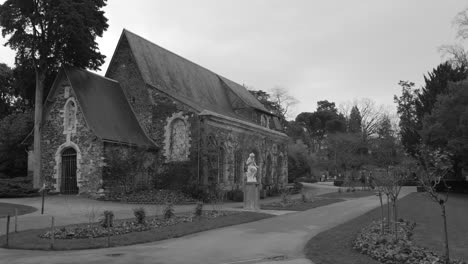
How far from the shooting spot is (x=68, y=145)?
28094mm

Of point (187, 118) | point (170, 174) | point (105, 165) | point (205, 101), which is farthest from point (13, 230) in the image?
point (205, 101)

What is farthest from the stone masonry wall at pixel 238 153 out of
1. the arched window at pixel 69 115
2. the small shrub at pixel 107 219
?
the small shrub at pixel 107 219

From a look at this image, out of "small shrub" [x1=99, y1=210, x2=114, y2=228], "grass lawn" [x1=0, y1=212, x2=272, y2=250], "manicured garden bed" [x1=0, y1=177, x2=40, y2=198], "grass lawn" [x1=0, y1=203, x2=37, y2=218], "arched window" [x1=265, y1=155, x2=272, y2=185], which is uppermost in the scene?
"arched window" [x1=265, y1=155, x2=272, y2=185]

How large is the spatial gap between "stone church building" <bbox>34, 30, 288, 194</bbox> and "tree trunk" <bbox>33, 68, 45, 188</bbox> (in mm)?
312

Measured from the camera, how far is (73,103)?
2841 cm

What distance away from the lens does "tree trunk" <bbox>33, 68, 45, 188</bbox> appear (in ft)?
94.0

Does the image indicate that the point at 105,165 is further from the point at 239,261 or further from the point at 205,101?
the point at 239,261

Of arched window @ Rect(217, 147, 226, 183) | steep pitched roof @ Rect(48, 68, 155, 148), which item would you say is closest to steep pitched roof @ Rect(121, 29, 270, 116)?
steep pitched roof @ Rect(48, 68, 155, 148)

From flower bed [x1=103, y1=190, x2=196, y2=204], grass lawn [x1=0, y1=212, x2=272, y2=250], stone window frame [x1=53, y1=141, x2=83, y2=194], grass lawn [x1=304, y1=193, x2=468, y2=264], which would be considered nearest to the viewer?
grass lawn [x1=304, y1=193, x2=468, y2=264]

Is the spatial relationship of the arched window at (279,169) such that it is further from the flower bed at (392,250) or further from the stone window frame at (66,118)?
the flower bed at (392,250)

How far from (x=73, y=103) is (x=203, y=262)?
2144 cm

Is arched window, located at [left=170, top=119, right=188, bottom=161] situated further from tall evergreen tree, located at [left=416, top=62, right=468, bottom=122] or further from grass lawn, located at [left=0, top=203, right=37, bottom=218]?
tall evergreen tree, located at [left=416, top=62, right=468, bottom=122]

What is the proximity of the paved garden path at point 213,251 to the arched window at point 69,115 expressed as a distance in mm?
16648

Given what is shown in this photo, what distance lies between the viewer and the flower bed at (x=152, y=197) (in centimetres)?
2588
